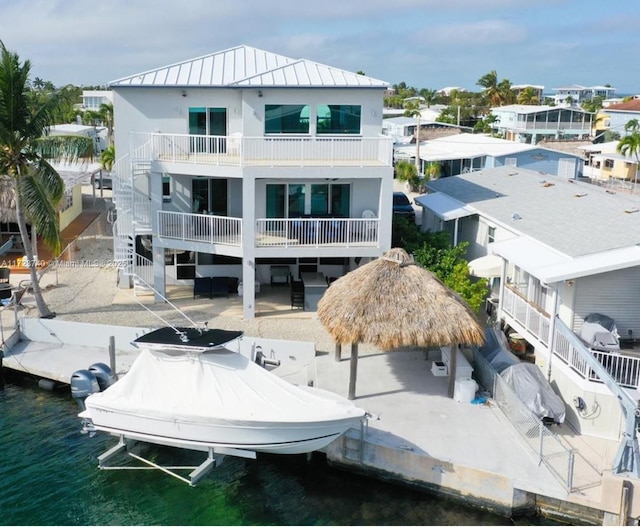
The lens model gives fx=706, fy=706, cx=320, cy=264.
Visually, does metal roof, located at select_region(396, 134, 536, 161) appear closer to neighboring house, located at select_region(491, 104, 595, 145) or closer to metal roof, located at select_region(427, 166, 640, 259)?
neighboring house, located at select_region(491, 104, 595, 145)

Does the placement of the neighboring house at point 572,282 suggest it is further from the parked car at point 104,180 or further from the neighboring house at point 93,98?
the neighboring house at point 93,98

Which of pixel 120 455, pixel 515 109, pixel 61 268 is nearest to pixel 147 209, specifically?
pixel 61 268

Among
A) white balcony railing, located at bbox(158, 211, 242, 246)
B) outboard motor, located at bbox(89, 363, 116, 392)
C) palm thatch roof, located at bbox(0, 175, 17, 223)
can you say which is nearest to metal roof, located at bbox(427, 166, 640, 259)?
white balcony railing, located at bbox(158, 211, 242, 246)

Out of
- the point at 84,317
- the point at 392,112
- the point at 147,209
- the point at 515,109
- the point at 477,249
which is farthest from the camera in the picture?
the point at 392,112

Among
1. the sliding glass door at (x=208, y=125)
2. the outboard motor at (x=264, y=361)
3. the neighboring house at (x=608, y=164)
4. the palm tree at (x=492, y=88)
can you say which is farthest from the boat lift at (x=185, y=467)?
the palm tree at (x=492, y=88)

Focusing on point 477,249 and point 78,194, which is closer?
point 477,249

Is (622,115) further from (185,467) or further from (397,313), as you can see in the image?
(185,467)

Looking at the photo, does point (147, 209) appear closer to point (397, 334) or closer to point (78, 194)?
point (397, 334)
